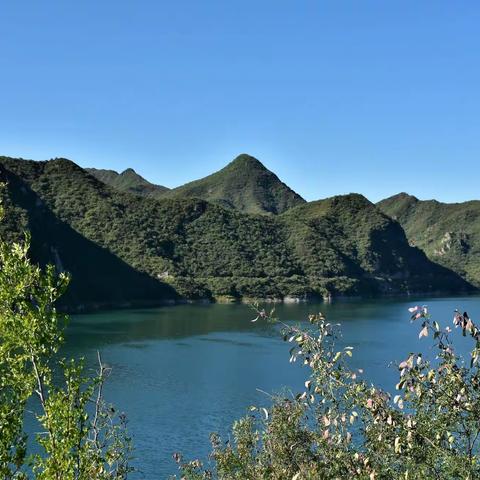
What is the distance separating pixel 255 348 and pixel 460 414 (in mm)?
96839

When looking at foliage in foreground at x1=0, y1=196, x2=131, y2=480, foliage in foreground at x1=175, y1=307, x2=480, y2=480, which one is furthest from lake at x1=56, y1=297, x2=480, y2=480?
foliage in foreground at x1=175, y1=307, x2=480, y2=480

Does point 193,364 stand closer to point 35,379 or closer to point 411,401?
point 35,379

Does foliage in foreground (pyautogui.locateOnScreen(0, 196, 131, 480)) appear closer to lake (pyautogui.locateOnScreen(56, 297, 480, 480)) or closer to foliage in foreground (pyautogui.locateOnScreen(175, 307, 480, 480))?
foliage in foreground (pyautogui.locateOnScreen(175, 307, 480, 480))

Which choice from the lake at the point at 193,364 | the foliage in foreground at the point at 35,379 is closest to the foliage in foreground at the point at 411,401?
the foliage in foreground at the point at 35,379

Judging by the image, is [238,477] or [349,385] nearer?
[349,385]

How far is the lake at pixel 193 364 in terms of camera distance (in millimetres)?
52906

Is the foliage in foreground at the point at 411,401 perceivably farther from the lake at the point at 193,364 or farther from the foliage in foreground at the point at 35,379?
the lake at the point at 193,364

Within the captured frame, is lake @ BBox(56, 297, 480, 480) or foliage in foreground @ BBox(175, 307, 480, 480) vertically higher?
foliage in foreground @ BBox(175, 307, 480, 480)

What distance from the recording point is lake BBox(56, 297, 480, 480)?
52.9 metres

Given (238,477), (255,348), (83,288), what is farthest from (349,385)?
(83,288)

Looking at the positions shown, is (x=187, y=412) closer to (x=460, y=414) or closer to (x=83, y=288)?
(x=460, y=414)

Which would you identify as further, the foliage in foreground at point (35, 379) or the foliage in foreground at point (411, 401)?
the foliage in foreground at point (35, 379)

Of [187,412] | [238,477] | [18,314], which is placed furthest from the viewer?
[187,412]

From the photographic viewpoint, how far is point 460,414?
9.22 meters
